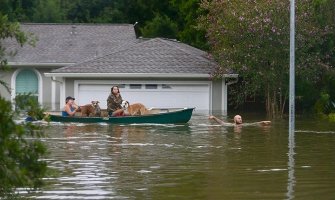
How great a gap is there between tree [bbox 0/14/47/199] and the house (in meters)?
29.6

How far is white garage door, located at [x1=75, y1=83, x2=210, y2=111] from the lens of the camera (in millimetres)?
40062

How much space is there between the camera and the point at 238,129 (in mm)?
29297

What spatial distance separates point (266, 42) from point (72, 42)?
1258 centimetres

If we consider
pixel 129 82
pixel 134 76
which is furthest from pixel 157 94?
pixel 134 76

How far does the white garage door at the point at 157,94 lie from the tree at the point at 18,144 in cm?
3099

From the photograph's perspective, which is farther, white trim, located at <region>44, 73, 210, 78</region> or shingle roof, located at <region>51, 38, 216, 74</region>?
shingle roof, located at <region>51, 38, 216, 74</region>

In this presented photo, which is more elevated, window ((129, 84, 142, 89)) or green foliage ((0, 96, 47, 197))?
window ((129, 84, 142, 89))

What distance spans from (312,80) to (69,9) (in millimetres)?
31014

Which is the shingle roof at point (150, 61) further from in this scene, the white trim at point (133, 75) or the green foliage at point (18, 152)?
the green foliage at point (18, 152)

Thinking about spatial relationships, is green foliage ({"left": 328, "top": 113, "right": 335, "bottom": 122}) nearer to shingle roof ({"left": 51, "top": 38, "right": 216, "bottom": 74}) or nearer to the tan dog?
shingle roof ({"left": 51, "top": 38, "right": 216, "bottom": 74})

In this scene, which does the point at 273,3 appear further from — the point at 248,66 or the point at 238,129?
the point at 238,129

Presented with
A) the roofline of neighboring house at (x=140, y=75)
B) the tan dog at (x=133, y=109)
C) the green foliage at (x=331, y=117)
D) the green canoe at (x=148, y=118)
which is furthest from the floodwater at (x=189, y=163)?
the roofline of neighboring house at (x=140, y=75)

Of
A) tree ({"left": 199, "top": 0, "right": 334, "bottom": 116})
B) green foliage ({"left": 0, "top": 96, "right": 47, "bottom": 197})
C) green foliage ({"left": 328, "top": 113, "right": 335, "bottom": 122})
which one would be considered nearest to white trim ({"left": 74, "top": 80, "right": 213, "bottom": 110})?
tree ({"left": 199, "top": 0, "right": 334, "bottom": 116})

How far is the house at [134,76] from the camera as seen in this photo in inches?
1553
